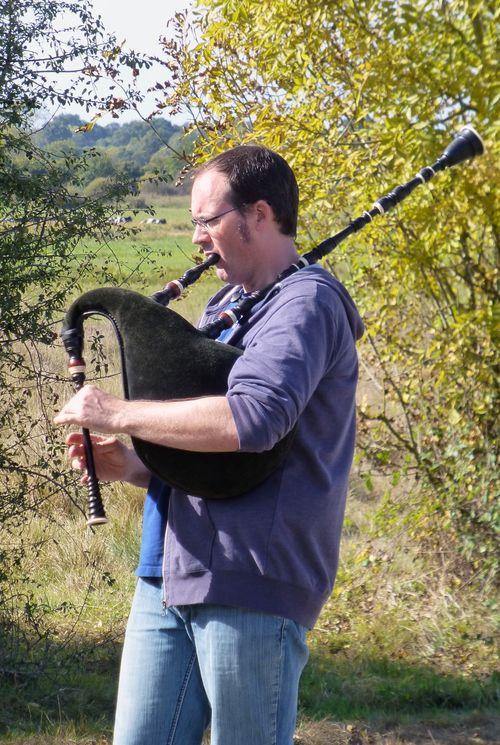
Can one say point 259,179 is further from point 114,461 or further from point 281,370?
point 114,461

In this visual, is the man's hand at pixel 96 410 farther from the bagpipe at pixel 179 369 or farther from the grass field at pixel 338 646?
the grass field at pixel 338 646

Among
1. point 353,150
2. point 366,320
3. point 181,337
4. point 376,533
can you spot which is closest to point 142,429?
point 181,337

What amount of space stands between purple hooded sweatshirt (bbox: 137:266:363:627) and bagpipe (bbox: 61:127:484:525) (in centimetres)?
5

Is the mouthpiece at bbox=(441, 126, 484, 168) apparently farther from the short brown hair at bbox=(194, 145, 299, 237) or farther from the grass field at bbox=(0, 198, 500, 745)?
the grass field at bbox=(0, 198, 500, 745)

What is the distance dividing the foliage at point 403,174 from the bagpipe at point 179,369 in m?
2.55

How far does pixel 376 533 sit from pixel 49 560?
78.2 inches

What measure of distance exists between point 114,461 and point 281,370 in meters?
0.65

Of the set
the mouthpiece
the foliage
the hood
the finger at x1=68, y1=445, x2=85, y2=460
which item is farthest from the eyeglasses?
the foliage

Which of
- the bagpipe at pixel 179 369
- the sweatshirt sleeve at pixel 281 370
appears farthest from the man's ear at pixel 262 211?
the sweatshirt sleeve at pixel 281 370

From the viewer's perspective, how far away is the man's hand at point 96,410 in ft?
6.24

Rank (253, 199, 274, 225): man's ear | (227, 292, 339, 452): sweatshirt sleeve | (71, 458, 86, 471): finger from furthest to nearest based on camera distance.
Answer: (71, 458, 86, 471): finger < (253, 199, 274, 225): man's ear < (227, 292, 339, 452): sweatshirt sleeve

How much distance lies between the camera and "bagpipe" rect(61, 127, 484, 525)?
1.93m

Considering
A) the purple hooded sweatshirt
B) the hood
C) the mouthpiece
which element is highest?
the mouthpiece

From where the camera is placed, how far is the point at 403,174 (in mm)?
4723
